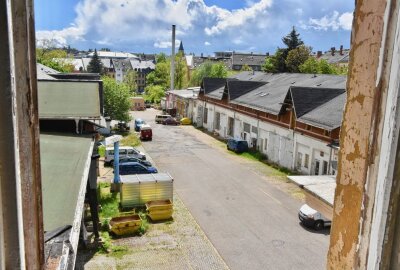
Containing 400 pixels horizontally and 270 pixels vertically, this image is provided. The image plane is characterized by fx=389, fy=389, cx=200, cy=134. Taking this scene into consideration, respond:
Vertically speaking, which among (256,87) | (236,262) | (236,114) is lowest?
(236,262)

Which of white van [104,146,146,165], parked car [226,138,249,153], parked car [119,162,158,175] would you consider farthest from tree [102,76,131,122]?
parked car [119,162,158,175]

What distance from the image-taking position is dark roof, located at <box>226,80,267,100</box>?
115 ft

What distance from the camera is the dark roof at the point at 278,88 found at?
28.7 meters

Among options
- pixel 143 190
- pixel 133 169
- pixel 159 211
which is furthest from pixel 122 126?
pixel 159 211

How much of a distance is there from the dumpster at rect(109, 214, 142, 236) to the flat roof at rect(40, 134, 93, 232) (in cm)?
368

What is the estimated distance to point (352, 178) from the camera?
5.53 ft

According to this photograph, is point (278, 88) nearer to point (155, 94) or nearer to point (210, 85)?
point (210, 85)

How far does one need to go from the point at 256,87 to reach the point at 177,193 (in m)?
19.0

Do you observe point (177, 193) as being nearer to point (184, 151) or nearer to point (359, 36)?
point (184, 151)

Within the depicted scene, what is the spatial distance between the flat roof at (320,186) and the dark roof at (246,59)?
9187 centimetres

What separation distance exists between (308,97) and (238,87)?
36.4ft

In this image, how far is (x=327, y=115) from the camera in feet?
73.3

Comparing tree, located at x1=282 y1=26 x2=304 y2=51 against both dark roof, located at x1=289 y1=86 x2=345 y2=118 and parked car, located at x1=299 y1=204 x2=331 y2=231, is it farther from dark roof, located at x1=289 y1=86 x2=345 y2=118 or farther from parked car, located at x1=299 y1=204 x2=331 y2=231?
parked car, located at x1=299 y1=204 x2=331 y2=231

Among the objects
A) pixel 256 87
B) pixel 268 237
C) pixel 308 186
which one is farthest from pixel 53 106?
pixel 256 87
